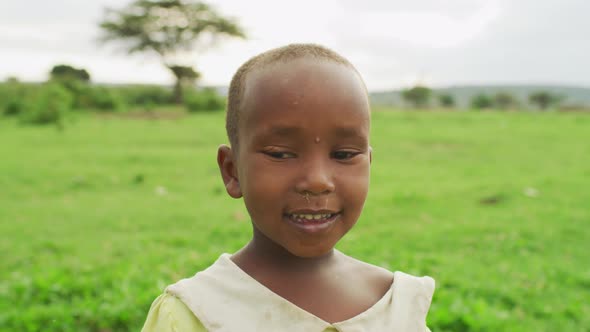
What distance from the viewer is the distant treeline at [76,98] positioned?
15.9 meters

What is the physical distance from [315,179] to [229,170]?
40cm

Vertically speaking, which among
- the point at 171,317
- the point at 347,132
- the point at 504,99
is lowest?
the point at 504,99

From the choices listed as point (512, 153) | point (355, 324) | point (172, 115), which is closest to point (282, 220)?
point (355, 324)

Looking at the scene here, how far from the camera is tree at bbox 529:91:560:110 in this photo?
119 ft

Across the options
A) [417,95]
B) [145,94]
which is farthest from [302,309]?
[417,95]

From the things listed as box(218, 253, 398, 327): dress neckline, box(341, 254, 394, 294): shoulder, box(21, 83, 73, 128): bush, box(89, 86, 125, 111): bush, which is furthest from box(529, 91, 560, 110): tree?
box(218, 253, 398, 327): dress neckline

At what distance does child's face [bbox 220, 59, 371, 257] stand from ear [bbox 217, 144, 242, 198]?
129mm

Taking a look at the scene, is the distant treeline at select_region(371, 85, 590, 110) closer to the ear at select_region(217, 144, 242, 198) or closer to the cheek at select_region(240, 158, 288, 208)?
the ear at select_region(217, 144, 242, 198)

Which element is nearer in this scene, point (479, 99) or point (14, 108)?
point (14, 108)

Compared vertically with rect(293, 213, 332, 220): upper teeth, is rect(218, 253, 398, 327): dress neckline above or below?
below

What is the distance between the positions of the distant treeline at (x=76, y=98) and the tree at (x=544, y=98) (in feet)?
71.6

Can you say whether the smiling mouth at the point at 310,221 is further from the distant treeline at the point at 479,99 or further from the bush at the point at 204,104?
the distant treeline at the point at 479,99

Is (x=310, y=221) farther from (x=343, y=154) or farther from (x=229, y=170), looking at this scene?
(x=229, y=170)

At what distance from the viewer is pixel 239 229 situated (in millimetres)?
5809
